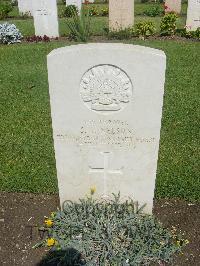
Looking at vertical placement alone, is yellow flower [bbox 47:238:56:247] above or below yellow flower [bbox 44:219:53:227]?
below

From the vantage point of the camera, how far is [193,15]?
1122 cm

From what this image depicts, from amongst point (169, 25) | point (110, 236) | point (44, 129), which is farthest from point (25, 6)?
point (110, 236)

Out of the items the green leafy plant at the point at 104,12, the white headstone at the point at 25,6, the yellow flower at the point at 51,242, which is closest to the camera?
the yellow flower at the point at 51,242

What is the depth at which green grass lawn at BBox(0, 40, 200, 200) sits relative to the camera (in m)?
4.43

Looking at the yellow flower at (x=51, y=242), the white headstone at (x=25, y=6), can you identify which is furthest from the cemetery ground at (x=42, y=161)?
the white headstone at (x=25, y=6)

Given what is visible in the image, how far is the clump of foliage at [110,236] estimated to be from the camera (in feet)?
10.3

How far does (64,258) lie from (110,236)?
1.47ft

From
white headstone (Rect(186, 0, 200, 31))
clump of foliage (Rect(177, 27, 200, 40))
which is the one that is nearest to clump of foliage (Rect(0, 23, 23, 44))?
clump of foliage (Rect(177, 27, 200, 40))

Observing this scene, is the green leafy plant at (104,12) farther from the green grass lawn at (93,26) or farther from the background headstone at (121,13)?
the background headstone at (121,13)

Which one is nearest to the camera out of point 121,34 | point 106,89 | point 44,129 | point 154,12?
point 106,89

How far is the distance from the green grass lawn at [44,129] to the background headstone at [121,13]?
282 centimetres

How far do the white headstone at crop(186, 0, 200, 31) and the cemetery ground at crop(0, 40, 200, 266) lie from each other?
128 inches

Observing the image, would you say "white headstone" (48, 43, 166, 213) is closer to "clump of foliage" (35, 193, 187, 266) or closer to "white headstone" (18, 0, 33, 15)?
"clump of foliage" (35, 193, 187, 266)

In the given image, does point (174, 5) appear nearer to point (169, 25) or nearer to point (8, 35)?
point (169, 25)
